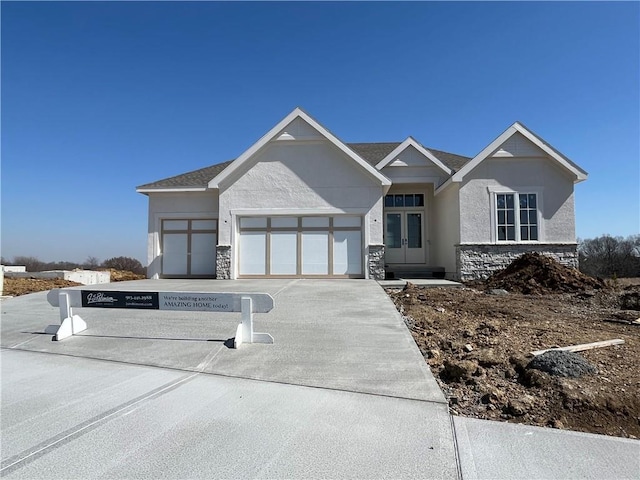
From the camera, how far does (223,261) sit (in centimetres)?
1568

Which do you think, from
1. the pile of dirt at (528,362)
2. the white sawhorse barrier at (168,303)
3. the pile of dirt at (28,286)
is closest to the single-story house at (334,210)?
the pile of dirt at (28,286)

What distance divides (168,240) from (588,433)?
16318 millimetres

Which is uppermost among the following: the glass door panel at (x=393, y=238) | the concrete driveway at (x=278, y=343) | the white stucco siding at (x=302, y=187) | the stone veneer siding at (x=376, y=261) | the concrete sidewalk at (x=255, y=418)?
the white stucco siding at (x=302, y=187)

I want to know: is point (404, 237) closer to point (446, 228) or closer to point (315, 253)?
point (446, 228)

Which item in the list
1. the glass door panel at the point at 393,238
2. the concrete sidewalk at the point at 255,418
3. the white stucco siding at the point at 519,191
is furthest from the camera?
the glass door panel at the point at 393,238

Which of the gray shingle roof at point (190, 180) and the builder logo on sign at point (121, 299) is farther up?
the gray shingle roof at point (190, 180)

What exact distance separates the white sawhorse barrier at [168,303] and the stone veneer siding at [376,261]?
9422mm

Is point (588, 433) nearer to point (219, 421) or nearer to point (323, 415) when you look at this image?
point (323, 415)

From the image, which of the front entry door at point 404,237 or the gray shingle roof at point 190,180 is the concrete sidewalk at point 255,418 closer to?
the gray shingle roof at point 190,180

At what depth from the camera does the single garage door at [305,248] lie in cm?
1544

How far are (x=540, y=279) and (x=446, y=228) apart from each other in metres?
4.93

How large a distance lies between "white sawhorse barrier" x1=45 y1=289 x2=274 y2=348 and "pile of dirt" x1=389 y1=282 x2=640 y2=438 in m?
2.60

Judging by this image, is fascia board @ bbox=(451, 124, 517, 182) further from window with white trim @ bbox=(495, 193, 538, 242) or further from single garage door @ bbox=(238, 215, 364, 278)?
single garage door @ bbox=(238, 215, 364, 278)

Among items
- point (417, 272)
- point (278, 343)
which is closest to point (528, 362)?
point (278, 343)
